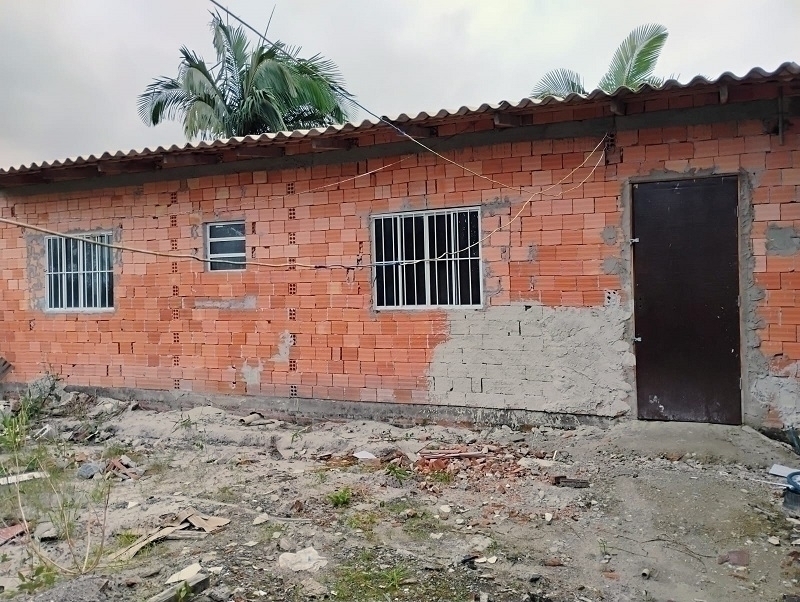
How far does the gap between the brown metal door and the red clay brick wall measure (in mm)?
209

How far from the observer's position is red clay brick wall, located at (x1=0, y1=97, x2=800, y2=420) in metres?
6.07

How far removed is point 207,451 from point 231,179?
3330 millimetres

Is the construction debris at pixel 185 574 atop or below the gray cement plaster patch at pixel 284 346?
below

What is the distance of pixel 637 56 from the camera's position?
45.4 feet

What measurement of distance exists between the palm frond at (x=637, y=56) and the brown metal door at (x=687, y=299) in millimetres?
8150

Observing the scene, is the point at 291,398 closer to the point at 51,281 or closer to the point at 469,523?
the point at 469,523

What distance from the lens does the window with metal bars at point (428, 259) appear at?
280 inches

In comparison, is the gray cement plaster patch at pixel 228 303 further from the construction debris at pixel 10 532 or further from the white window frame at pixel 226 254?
the construction debris at pixel 10 532

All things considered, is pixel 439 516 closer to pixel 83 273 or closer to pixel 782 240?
pixel 782 240

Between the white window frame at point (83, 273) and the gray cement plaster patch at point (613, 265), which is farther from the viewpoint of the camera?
the white window frame at point (83, 273)

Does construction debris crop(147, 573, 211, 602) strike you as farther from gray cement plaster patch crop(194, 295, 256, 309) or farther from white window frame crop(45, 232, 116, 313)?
white window frame crop(45, 232, 116, 313)

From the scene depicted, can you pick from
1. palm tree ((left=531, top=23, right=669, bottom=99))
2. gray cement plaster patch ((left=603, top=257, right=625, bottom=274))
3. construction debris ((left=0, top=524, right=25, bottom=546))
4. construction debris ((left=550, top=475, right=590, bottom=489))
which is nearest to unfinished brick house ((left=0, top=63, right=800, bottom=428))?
gray cement plaster patch ((left=603, top=257, right=625, bottom=274))

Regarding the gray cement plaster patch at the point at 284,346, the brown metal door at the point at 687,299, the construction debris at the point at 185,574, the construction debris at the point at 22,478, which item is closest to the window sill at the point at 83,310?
the gray cement plaster patch at the point at 284,346

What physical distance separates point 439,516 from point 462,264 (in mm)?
3018
